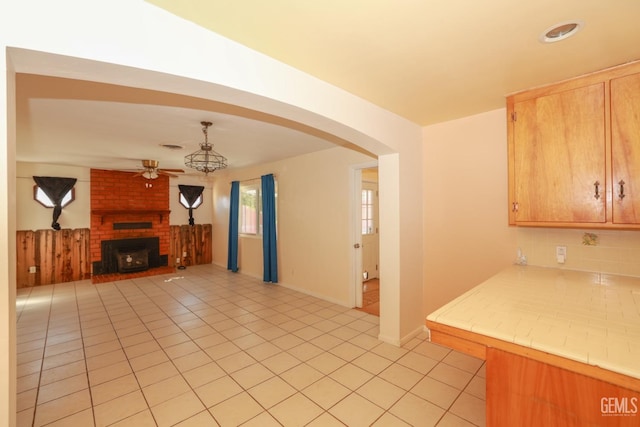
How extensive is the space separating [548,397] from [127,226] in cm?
778

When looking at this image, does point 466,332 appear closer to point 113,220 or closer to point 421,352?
point 421,352

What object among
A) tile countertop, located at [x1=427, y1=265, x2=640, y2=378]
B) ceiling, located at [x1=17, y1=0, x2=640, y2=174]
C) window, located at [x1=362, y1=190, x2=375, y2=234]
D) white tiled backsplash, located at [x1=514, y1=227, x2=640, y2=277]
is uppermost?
ceiling, located at [x1=17, y1=0, x2=640, y2=174]

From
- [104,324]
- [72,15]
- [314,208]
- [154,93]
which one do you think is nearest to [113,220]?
[104,324]

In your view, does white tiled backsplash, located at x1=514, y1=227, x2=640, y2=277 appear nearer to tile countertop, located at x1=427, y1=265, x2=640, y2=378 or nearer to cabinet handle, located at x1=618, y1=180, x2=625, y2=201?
tile countertop, located at x1=427, y1=265, x2=640, y2=378

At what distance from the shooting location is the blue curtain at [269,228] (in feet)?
17.3

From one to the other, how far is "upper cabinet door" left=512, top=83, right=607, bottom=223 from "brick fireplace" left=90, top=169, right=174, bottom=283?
21.4ft

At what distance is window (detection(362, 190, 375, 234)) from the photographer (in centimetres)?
545

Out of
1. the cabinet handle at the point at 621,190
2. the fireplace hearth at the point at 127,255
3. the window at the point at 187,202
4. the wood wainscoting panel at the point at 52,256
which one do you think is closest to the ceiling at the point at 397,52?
the cabinet handle at the point at 621,190

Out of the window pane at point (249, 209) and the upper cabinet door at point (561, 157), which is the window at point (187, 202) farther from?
the upper cabinet door at point (561, 157)

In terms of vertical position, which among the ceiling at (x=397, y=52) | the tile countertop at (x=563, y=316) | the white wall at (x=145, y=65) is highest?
the ceiling at (x=397, y=52)

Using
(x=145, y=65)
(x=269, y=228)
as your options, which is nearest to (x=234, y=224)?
(x=269, y=228)

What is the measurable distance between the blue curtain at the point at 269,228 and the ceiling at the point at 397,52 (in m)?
2.25

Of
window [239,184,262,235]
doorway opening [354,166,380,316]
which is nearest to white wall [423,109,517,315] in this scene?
doorway opening [354,166,380,316]

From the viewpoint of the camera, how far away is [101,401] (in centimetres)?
203
